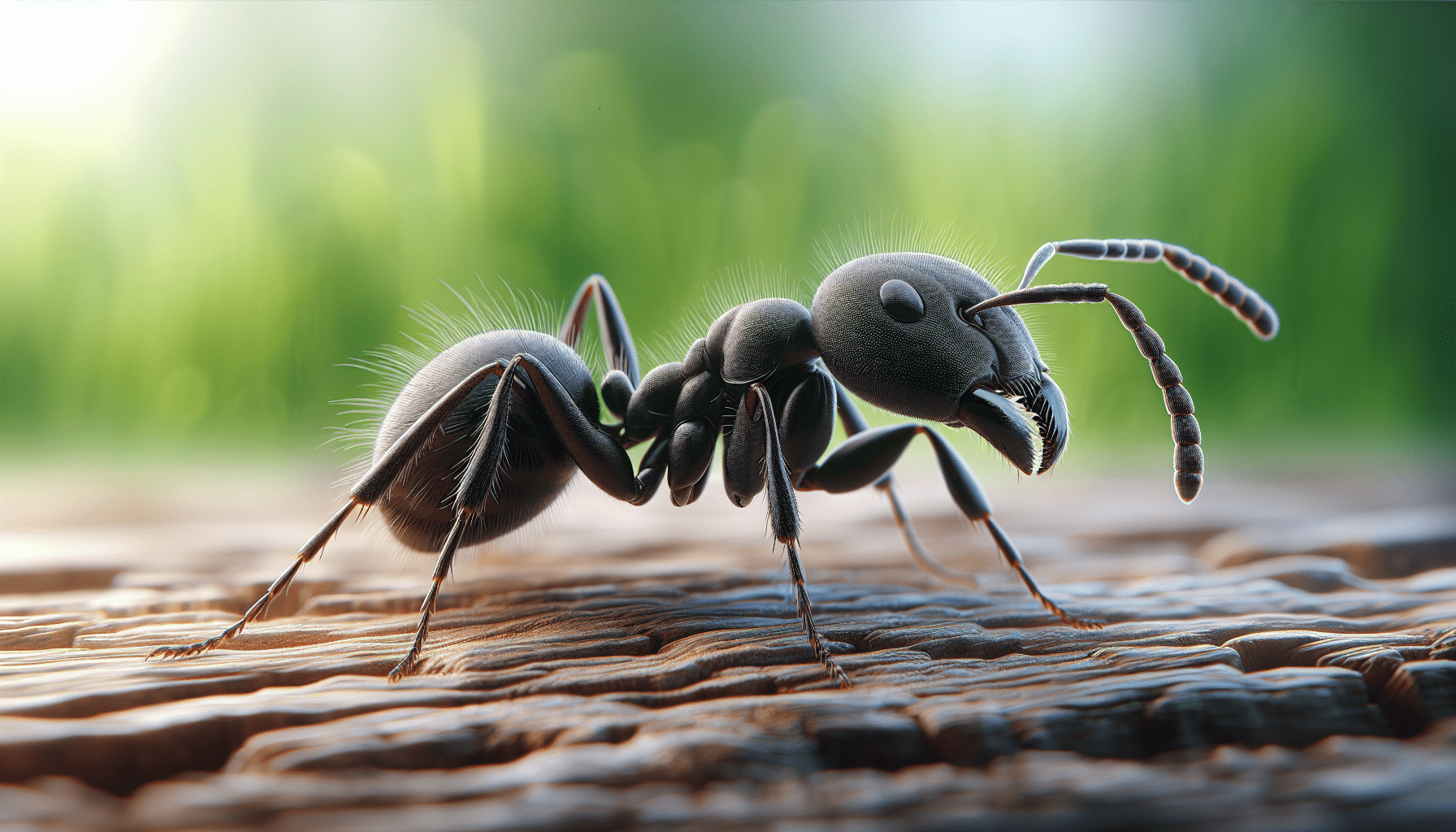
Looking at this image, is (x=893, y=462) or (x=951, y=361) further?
(x=893, y=462)

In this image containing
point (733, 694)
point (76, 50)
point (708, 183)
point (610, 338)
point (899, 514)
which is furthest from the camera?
point (708, 183)

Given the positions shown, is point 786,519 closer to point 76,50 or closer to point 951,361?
point 951,361

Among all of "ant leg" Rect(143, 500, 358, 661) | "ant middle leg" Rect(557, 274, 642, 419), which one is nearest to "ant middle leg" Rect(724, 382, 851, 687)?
"ant middle leg" Rect(557, 274, 642, 419)

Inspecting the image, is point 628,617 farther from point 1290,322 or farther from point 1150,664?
point 1290,322

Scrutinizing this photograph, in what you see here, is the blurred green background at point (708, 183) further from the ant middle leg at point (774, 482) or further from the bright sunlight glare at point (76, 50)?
the ant middle leg at point (774, 482)

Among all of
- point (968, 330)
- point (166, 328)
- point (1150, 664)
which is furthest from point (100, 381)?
point (1150, 664)

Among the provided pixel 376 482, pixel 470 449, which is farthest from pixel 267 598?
pixel 470 449

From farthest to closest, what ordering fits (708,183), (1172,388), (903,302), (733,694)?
(708,183), (903,302), (1172,388), (733,694)
